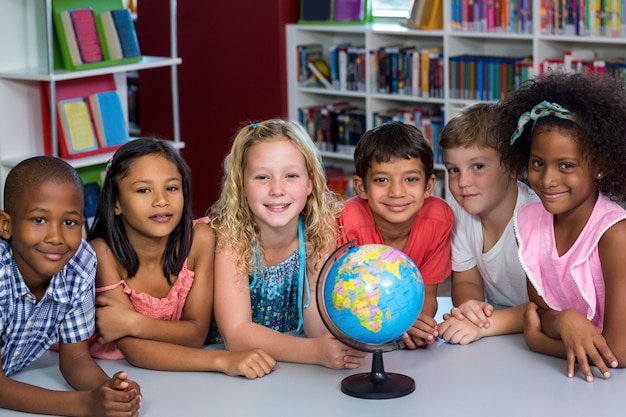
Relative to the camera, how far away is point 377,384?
2.20 metres

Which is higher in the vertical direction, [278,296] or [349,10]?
[349,10]

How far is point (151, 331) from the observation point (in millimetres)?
2465

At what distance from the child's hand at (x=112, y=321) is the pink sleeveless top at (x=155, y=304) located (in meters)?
0.05

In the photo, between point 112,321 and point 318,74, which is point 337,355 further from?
point 318,74

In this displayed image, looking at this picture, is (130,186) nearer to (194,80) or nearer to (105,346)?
(105,346)

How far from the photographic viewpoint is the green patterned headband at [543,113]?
2.35 m

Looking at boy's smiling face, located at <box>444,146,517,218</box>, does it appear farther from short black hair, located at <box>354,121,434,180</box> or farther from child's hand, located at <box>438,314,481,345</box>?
child's hand, located at <box>438,314,481,345</box>

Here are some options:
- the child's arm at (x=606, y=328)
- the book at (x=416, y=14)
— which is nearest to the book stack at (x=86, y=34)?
the book at (x=416, y=14)

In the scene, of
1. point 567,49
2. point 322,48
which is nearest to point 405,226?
point 567,49

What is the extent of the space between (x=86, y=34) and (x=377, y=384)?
350 centimetres

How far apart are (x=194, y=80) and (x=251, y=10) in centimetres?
74

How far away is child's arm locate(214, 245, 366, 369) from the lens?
2338 millimetres

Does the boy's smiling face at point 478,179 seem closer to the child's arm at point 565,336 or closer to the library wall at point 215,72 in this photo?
the child's arm at point 565,336

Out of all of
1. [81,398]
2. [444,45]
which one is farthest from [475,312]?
[444,45]
